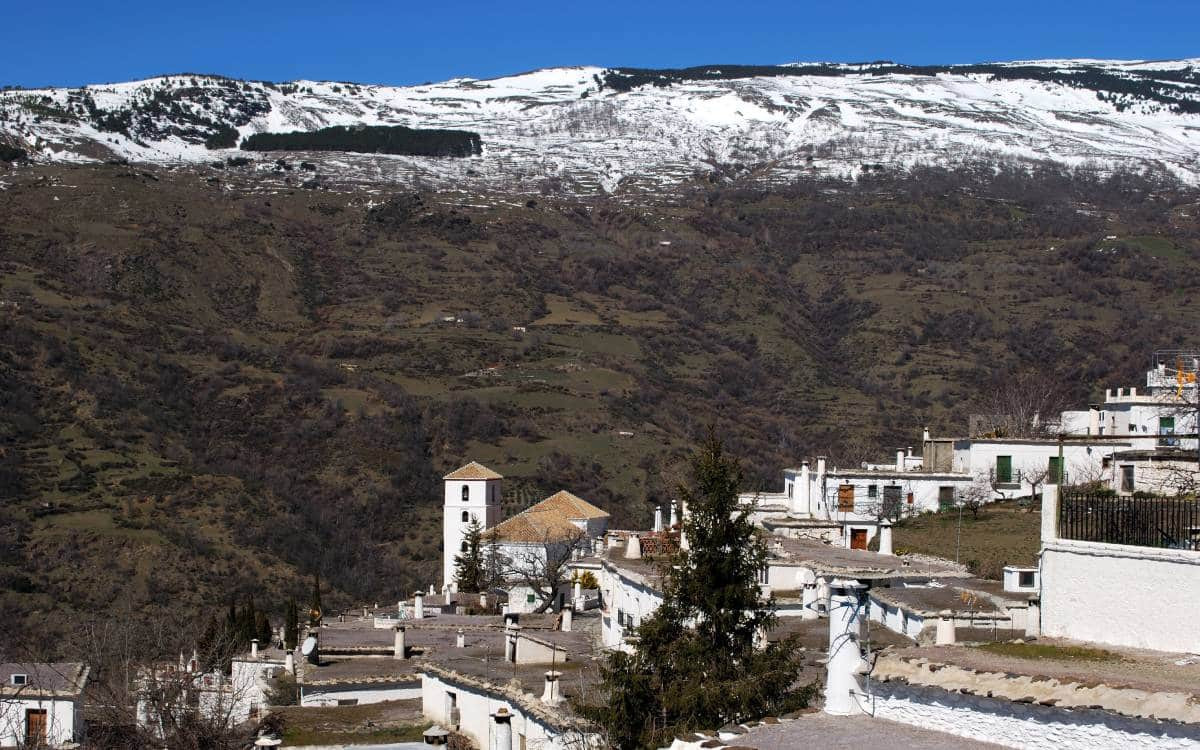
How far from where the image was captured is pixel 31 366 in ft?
315

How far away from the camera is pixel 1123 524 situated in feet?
47.8

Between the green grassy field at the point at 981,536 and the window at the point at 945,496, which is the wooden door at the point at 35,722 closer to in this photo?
the green grassy field at the point at 981,536

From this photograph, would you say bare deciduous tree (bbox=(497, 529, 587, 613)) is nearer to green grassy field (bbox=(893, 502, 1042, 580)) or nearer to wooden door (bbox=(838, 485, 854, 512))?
wooden door (bbox=(838, 485, 854, 512))

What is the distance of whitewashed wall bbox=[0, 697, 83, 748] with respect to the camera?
29.2 meters

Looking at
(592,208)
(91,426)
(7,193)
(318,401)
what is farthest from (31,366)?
(592,208)

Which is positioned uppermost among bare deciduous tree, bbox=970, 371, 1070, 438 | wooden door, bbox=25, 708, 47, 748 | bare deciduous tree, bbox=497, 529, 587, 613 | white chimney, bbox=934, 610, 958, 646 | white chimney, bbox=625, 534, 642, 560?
bare deciduous tree, bbox=970, 371, 1070, 438

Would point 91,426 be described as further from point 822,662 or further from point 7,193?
point 822,662

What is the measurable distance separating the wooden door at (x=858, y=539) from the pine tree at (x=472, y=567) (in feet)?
54.7

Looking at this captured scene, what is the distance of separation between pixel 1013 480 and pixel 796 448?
224 ft

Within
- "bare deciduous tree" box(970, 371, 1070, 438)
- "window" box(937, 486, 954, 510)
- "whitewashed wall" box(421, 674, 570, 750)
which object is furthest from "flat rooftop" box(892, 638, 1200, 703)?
"bare deciduous tree" box(970, 371, 1070, 438)

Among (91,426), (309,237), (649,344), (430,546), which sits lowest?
(430,546)

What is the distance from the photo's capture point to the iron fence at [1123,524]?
47.2 ft

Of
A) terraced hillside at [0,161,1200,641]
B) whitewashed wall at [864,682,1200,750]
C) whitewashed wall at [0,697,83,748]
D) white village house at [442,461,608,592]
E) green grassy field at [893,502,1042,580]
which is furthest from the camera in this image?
terraced hillside at [0,161,1200,641]

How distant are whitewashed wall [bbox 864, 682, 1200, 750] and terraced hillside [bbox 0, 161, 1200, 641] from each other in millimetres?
49975
